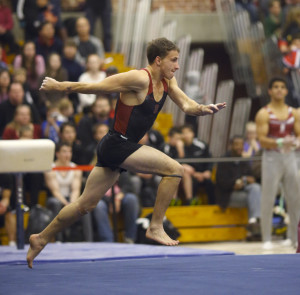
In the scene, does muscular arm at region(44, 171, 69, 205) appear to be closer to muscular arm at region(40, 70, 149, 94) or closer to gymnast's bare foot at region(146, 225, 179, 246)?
gymnast's bare foot at region(146, 225, 179, 246)

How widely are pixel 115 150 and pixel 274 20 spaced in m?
8.35

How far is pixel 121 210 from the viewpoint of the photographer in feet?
35.8

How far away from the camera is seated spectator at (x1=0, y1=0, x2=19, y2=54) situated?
13.4 meters

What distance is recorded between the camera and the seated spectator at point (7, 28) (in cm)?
1339

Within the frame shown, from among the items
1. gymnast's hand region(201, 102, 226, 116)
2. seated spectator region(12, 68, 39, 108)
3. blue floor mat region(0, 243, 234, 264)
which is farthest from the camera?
seated spectator region(12, 68, 39, 108)

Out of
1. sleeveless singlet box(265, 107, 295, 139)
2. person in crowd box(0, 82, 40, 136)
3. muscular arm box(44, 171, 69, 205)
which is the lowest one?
muscular arm box(44, 171, 69, 205)

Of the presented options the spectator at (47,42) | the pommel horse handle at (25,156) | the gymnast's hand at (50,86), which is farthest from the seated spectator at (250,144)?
the gymnast's hand at (50,86)

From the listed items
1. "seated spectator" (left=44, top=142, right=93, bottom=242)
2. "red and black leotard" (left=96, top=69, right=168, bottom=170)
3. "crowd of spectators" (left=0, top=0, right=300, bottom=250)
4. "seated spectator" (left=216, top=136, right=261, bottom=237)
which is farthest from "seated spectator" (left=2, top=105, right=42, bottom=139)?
"red and black leotard" (left=96, top=69, right=168, bottom=170)

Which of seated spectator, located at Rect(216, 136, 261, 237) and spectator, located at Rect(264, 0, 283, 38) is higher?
spectator, located at Rect(264, 0, 283, 38)

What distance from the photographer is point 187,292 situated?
5.21 m

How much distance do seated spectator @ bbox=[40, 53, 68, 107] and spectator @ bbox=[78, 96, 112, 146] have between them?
0.79 m

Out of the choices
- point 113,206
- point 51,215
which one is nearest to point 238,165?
point 113,206

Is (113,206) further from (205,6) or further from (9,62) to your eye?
(205,6)

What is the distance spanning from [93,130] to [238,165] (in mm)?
2048
